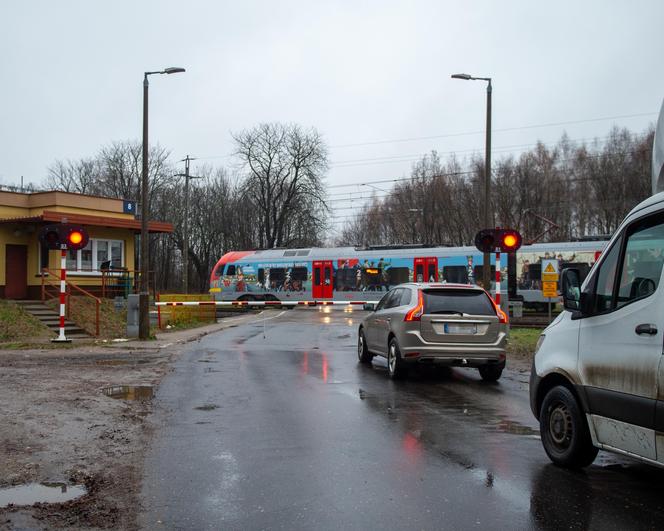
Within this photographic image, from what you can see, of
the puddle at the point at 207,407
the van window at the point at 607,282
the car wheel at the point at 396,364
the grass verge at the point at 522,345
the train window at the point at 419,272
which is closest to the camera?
the van window at the point at 607,282

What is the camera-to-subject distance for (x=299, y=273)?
38.3m

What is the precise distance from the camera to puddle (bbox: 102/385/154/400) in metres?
9.71

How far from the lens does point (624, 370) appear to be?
5039 mm

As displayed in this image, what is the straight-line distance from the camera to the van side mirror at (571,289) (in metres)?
5.72

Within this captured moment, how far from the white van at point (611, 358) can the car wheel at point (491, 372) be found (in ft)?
17.8

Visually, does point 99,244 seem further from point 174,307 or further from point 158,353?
point 158,353

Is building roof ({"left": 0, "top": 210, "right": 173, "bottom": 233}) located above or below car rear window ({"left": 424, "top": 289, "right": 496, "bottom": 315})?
above

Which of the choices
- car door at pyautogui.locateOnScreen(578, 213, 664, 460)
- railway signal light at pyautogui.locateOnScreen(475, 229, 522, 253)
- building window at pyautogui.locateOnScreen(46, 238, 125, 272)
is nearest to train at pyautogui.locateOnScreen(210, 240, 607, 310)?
building window at pyautogui.locateOnScreen(46, 238, 125, 272)

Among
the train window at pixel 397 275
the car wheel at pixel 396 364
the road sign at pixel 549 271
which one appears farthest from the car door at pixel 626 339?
the train window at pixel 397 275

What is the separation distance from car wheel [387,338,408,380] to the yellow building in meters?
16.7

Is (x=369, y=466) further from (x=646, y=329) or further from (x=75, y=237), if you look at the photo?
(x=75, y=237)

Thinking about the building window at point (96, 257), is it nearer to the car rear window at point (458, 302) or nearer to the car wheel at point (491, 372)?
the car rear window at point (458, 302)

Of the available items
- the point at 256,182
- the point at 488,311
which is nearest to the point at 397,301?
the point at 488,311

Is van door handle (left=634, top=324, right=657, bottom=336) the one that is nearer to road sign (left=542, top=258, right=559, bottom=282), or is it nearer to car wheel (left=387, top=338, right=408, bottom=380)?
car wheel (left=387, top=338, right=408, bottom=380)
